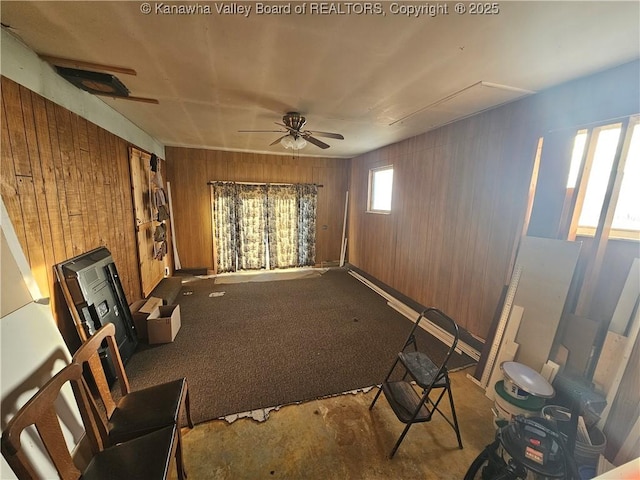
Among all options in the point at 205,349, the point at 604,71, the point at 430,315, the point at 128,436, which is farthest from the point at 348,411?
the point at 604,71

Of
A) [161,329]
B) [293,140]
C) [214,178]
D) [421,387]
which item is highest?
[293,140]

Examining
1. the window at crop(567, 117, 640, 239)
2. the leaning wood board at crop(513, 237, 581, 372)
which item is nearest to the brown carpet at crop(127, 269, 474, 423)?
the leaning wood board at crop(513, 237, 581, 372)

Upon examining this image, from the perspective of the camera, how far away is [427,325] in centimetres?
314

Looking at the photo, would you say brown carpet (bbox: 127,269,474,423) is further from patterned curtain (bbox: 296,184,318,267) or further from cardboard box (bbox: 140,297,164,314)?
patterned curtain (bbox: 296,184,318,267)

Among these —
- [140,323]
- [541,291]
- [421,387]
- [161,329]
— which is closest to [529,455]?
[421,387]

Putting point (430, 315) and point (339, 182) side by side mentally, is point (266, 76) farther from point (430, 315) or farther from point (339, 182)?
point (339, 182)

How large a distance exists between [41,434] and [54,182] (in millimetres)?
1599

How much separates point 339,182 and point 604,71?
167 inches

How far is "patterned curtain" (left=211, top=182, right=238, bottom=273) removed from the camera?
4930 mm

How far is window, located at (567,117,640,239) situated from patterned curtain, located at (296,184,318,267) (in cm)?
415

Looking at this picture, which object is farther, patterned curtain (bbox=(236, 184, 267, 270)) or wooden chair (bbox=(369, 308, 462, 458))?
patterned curtain (bbox=(236, 184, 267, 270))

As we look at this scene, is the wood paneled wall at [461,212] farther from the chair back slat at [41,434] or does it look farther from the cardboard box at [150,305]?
the cardboard box at [150,305]

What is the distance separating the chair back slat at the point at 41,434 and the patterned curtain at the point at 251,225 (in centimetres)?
418

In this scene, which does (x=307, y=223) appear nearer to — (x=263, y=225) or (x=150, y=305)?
(x=263, y=225)
